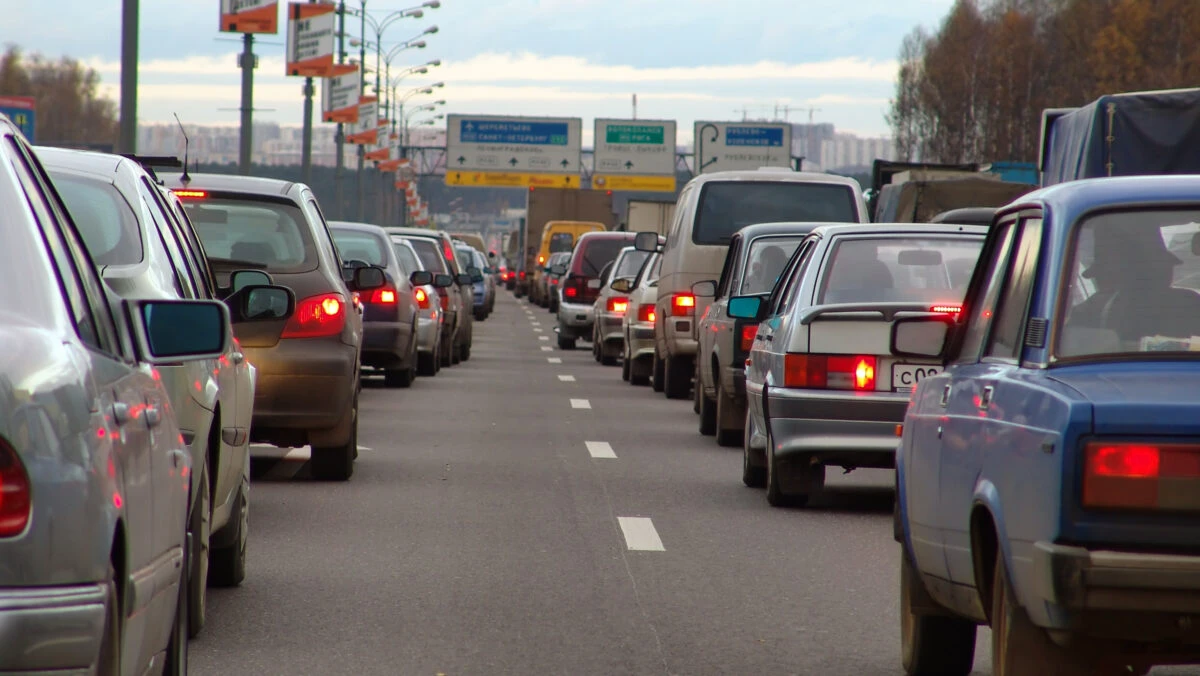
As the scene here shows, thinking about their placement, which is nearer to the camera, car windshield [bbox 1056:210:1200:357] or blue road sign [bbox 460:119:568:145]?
car windshield [bbox 1056:210:1200:357]

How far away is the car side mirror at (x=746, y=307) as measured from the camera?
13.1 meters

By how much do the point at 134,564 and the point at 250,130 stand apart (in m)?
27.2

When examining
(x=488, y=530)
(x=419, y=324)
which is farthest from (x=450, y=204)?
(x=488, y=530)

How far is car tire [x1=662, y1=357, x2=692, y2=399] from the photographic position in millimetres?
21438

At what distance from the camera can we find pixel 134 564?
4246 millimetres

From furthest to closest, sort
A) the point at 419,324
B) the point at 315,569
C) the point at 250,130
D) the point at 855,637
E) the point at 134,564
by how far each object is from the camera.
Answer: the point at 250,130, the point at 419,324, the point at 315,569, the point at 855,637, the point at 134,564

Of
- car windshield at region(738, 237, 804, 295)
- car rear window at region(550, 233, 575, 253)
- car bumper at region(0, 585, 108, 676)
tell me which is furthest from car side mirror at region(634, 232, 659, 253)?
car rear window at region(550, 233, 575, 253)

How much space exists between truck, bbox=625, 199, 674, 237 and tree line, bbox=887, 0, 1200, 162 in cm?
3119

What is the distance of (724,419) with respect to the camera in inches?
619

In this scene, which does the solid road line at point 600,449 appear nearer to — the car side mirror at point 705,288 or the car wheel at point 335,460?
the car side mirror at point 705,288

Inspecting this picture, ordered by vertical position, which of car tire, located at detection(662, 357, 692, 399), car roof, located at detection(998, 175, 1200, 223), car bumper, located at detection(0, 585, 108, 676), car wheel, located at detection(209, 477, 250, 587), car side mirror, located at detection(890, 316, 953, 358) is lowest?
car tire, located at detection(662, 357, 692, 399)

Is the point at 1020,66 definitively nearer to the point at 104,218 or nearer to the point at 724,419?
the point at 724,419

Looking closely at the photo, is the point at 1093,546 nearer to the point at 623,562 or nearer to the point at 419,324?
the point at 623,562

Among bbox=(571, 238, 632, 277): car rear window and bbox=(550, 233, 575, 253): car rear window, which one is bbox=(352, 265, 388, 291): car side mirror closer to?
bbox=(571, 238, 632, 277): car rear window
